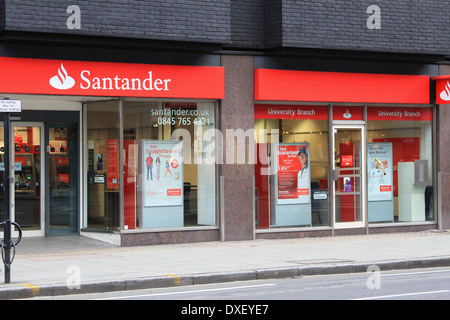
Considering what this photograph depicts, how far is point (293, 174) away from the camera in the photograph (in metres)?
17.7

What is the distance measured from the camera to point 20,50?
47.6 ft

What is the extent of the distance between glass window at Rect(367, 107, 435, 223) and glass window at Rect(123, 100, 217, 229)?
437 centimetres

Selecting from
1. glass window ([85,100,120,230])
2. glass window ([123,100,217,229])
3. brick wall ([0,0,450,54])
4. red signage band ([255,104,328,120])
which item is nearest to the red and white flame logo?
brick wall ([0,0,450,54])

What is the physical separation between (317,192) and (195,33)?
16.4 ft

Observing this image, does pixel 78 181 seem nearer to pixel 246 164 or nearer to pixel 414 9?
pixel 246 164

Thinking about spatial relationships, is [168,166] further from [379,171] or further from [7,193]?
[7,193]

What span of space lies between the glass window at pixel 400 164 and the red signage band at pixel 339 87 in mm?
460

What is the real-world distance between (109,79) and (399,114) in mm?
7594

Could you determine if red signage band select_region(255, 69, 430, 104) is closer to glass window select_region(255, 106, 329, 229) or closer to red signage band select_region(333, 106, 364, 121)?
red signage band select_region(333, 106, 364, 121)

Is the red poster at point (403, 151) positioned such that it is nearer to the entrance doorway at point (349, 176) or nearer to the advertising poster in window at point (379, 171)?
the advertising poster in window at point (379, 171)

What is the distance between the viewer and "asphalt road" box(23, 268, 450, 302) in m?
9.63

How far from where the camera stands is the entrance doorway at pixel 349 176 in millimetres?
18062

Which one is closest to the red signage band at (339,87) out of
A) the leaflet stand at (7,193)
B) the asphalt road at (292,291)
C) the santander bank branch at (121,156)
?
the santander bank branch at (121,156)
